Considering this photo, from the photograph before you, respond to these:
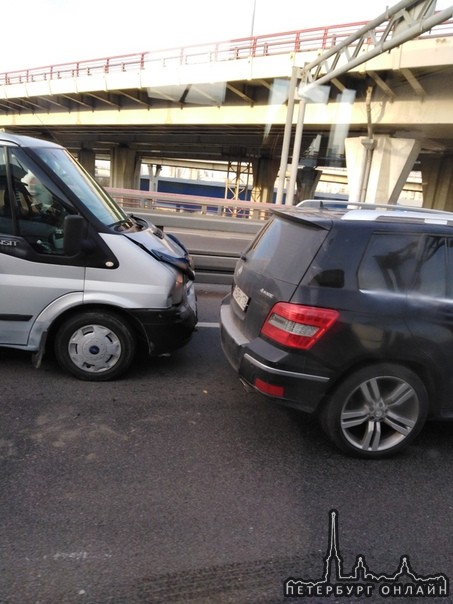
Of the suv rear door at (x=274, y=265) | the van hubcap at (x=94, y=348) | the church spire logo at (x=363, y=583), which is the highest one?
the suv rear door at (x=274, y=265)

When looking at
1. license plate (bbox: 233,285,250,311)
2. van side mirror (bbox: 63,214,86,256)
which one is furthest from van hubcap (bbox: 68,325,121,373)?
license plate (bbox: 233,285,250,311)

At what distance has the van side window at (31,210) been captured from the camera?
3.56 meters

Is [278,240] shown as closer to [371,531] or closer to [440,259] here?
[440,259]

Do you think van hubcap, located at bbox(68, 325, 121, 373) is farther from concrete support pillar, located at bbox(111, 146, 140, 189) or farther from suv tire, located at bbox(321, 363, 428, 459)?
concrete support pillar, located at bbox(111, 146, 140, 189)

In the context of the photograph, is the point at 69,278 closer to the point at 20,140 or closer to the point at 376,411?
Answer: the point at 20,140

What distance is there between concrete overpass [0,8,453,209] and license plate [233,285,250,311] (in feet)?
45.7

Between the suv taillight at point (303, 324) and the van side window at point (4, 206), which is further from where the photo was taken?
the van side window at point (4, 206)

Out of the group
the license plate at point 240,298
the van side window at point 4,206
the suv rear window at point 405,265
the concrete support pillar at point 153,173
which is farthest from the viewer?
the concrete support pillar at point 153,173

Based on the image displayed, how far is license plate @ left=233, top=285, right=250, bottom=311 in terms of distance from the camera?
3314 millimetres

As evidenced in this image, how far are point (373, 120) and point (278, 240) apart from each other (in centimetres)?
1630

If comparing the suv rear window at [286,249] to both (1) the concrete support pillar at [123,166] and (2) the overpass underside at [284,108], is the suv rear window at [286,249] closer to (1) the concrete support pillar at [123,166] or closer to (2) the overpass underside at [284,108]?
(2) the overpass underside at [284,108]

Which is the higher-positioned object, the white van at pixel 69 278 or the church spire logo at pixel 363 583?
the white van at pixel 69 278

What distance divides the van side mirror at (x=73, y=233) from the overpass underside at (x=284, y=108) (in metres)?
14.3

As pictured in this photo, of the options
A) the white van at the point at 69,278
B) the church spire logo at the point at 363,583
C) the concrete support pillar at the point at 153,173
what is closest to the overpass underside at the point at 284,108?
the white van at the point at 69,278
